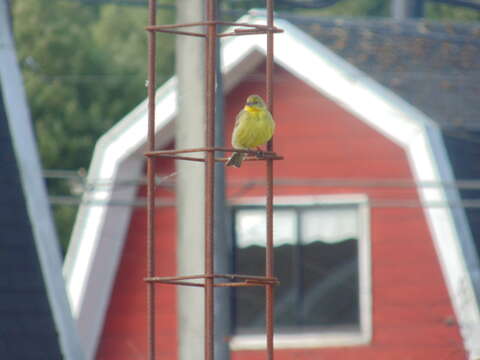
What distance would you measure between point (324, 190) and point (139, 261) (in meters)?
2.24

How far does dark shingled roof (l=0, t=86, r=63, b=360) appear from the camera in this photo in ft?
30.0

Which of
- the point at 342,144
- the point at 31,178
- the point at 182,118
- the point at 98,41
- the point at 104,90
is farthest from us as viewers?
the point at 98,41

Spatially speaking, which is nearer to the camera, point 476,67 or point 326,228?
point 326,228

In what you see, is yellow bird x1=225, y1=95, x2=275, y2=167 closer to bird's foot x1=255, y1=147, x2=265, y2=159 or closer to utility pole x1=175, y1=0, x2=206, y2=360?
bird's foot x1=255, y1=147, x2=265, y2=159

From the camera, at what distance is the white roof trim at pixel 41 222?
31.0 feet

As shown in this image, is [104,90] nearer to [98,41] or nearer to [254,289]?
[98,41]

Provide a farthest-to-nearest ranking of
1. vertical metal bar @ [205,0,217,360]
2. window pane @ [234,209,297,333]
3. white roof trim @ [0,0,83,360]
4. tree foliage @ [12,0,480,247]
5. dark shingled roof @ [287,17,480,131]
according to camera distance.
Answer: tree foliage @ [12,0,480,247]
dark shingled roof @ [287,17,480,131]
window pane @ [234,209,297,333]
white roof trim @ [0,0,83,360]
vertical metal bar @ [205,0,217,360]

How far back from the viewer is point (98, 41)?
33906 millimetres

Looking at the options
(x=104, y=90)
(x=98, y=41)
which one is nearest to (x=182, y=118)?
(x=104, y=90)

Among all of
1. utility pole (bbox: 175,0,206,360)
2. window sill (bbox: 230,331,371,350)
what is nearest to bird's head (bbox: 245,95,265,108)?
utility pole (bbox: 175,0,206,360)

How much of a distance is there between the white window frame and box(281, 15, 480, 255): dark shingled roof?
1.05 m

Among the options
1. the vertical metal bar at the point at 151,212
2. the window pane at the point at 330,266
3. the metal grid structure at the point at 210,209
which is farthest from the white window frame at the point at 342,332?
the vertical metal bar at the point at 151,212

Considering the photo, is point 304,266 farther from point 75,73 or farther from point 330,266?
point 75,73

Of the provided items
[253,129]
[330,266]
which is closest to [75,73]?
[330,266]
